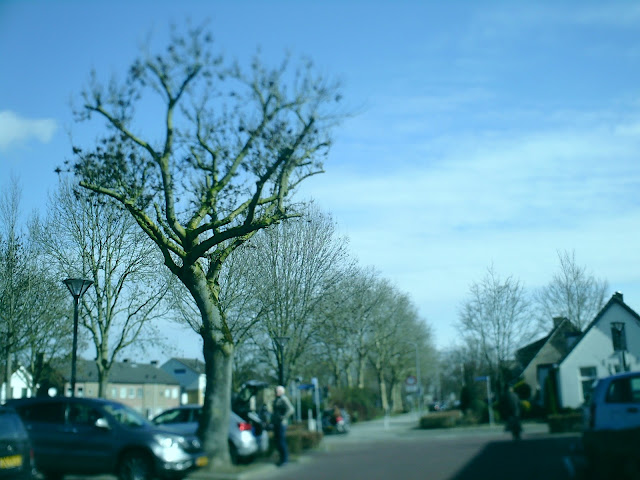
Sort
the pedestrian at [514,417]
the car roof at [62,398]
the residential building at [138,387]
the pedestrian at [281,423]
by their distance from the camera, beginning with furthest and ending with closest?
the residential building at [138,387] → the pedestrian at [514,417] → the pedestrian at [281,423] → the car roof at [62,398]

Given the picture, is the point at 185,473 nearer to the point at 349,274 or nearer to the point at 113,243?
the point at 113,243

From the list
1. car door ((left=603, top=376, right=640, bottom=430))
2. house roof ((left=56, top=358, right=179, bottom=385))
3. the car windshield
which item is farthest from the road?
house roof ((left=56, top=358, right=179, bottom=385))

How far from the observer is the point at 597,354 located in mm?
38375

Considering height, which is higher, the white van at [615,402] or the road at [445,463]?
the white van at [615,402]

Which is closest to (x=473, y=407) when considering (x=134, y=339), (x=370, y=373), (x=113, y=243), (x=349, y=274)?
(x=349, y=274)

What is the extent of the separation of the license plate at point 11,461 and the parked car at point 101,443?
2.29 meters

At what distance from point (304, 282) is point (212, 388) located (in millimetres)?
18387

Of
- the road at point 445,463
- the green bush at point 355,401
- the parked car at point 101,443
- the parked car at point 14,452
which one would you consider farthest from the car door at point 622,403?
the green bush at point 355,401

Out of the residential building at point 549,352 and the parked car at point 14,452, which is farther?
the residential building at point 549,352

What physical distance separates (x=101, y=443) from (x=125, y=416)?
745 millimetres

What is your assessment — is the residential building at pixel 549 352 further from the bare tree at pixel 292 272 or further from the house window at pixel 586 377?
the bare tree at pixel 292 272

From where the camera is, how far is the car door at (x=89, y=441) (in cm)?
1274

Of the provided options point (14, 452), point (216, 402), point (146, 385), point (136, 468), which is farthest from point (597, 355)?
point (146, 385)

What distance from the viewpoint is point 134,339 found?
108 ft
